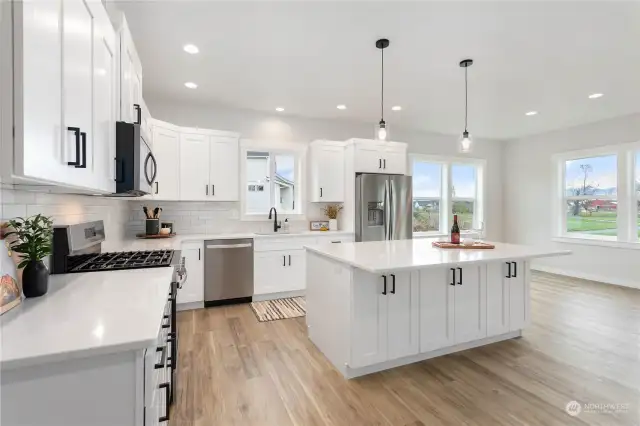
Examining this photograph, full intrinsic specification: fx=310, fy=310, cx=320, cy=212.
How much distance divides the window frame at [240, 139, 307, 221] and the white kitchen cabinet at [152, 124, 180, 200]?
94 cm

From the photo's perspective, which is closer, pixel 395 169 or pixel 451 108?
pixel 451 108

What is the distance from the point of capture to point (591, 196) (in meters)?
5.52

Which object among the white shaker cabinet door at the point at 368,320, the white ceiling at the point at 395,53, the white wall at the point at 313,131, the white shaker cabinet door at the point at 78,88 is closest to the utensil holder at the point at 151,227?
the white wall at the point at 313,131

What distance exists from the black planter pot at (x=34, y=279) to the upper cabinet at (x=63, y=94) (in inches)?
16.1

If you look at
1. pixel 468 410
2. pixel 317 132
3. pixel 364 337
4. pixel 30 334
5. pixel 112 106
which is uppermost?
pixel 317 132

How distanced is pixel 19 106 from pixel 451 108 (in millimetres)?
4836

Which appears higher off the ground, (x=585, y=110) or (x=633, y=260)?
(x=585, y=110)

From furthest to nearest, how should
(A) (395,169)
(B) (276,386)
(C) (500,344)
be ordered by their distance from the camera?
(A) (395,169) < (C) (500,344) < (B) (276,386)

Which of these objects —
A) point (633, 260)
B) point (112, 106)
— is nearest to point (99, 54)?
point (112, 106)

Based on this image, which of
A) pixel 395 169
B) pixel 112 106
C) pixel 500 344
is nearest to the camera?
pixel 112 106

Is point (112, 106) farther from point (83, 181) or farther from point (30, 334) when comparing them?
point (30, 334)

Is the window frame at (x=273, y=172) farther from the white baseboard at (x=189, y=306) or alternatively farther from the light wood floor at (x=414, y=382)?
the light wood floor at (x=414, y=382)

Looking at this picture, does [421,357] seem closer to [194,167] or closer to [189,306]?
[189,306]

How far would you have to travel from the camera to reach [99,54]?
4.91 feet
